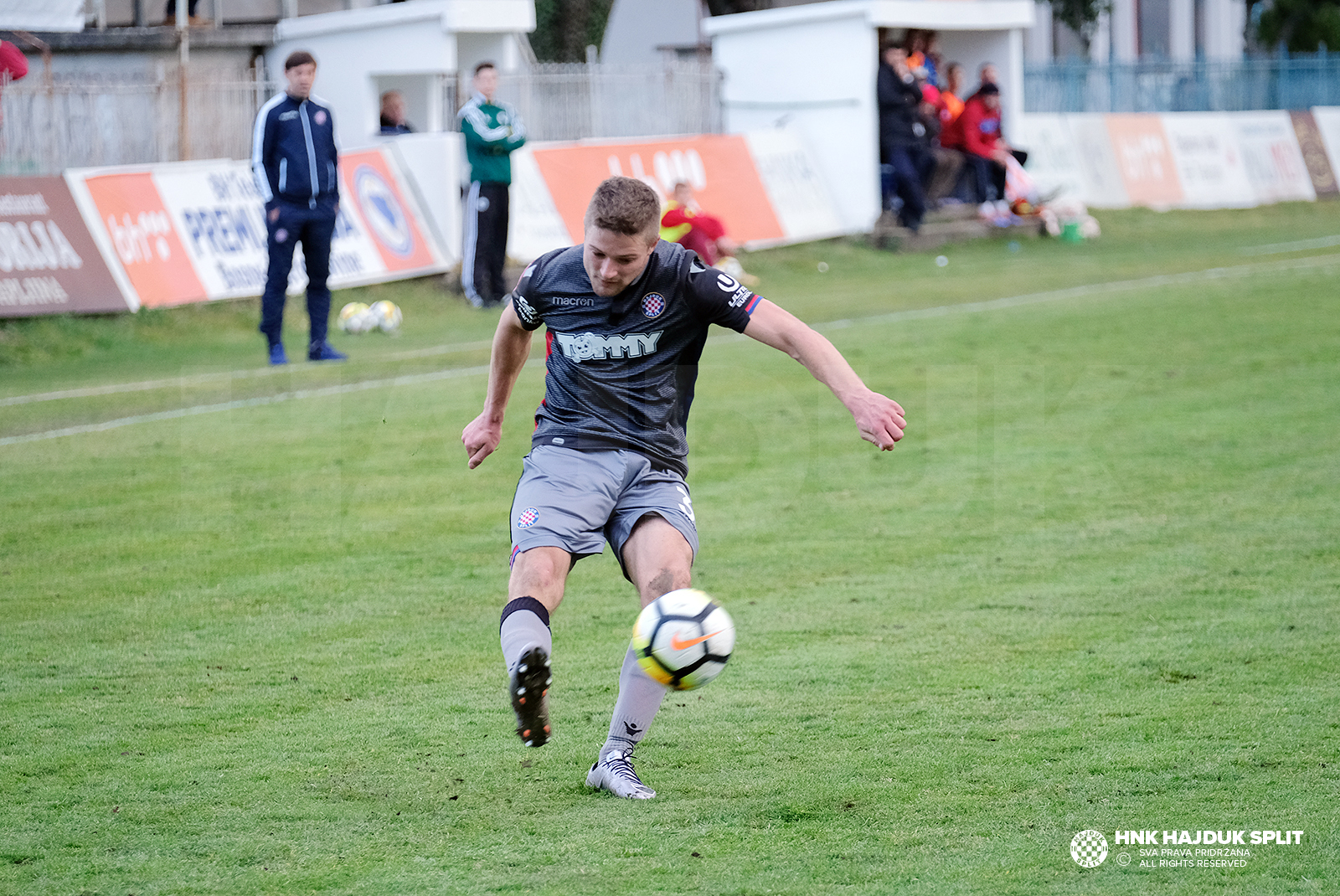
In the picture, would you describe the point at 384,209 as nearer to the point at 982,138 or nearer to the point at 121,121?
the point at 121,121

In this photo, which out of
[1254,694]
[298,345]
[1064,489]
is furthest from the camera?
[298,345]

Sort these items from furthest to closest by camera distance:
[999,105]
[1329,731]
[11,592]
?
1. [999,105]
2. [11,592]
3. [1329,731]

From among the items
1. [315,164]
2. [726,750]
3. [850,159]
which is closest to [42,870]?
[726,750]

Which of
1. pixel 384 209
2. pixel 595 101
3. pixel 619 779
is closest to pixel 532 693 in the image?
pixel 619 779

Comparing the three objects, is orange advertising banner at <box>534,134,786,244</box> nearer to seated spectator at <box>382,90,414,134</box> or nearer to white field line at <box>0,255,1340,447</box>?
seated spectator at <box>382,90,414,134</box>

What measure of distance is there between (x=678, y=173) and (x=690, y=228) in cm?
340

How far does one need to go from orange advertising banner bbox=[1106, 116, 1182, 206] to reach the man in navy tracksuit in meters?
17.7

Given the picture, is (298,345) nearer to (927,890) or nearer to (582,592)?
(582,592)

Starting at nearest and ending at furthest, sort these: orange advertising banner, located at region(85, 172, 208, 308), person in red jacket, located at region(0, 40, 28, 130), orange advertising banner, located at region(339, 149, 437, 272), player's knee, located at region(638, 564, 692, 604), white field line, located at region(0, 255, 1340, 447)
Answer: player's knee, located at region(638, 564, 692, 604)
white field line, located at region(0, 255, 1340, 447)
person in red jacket, located at region(0, 40, 28, 130)
orange advertising banner, located at region(85, 172, 208, 308)
orange advertising banner, located at region(339, 149, 437, 272)

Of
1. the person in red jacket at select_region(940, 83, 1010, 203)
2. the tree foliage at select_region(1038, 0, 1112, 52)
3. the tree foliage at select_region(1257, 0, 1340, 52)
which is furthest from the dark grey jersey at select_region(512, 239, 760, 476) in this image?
the tree foliage at select_region(1257, 0, 1340, 52)

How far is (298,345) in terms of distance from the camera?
15.1 m

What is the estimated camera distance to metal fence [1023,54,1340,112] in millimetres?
32406

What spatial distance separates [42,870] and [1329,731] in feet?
13.0

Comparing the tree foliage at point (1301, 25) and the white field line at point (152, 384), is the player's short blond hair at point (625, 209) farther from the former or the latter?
the tree foliage at point (1301, 25)
